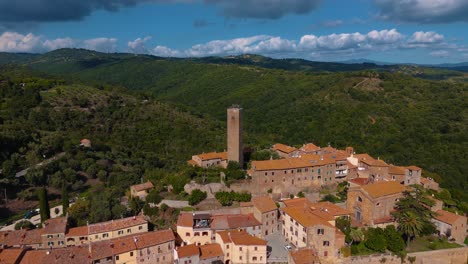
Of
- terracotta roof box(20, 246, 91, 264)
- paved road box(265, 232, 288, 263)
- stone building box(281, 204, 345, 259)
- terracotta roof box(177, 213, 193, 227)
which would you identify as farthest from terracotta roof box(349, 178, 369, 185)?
terracotta roof box(20, 246, 91, 264)

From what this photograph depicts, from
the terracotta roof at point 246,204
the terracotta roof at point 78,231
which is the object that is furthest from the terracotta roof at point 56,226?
the terracotta roof at point 246,204

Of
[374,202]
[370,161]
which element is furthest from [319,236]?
[370,161]

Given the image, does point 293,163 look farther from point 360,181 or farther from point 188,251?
point 188,251

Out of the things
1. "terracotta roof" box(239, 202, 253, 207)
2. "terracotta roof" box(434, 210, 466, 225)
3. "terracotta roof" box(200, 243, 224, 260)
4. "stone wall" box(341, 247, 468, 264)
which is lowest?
"stone wall" box(341, 247, 468, 264)

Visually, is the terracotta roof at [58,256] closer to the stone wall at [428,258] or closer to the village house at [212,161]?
the village house at [212,161]

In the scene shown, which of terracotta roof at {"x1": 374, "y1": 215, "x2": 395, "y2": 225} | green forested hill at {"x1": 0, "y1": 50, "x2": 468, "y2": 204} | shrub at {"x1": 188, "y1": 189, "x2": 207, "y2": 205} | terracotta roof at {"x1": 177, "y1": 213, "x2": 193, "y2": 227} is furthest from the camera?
green forested hill at {"x1": 0, "y1": 50, "x2": 468, "y2": 204}

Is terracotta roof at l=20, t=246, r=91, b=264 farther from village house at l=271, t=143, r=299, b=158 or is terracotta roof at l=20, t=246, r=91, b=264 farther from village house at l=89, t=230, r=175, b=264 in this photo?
village house at l=271, t=143, r=299, b=158

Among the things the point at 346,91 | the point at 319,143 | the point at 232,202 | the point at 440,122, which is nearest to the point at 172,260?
the point at 232,202

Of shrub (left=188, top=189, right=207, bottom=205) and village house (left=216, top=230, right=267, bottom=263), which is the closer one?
village house (left=216, top=230, right=267, bottom=263)
